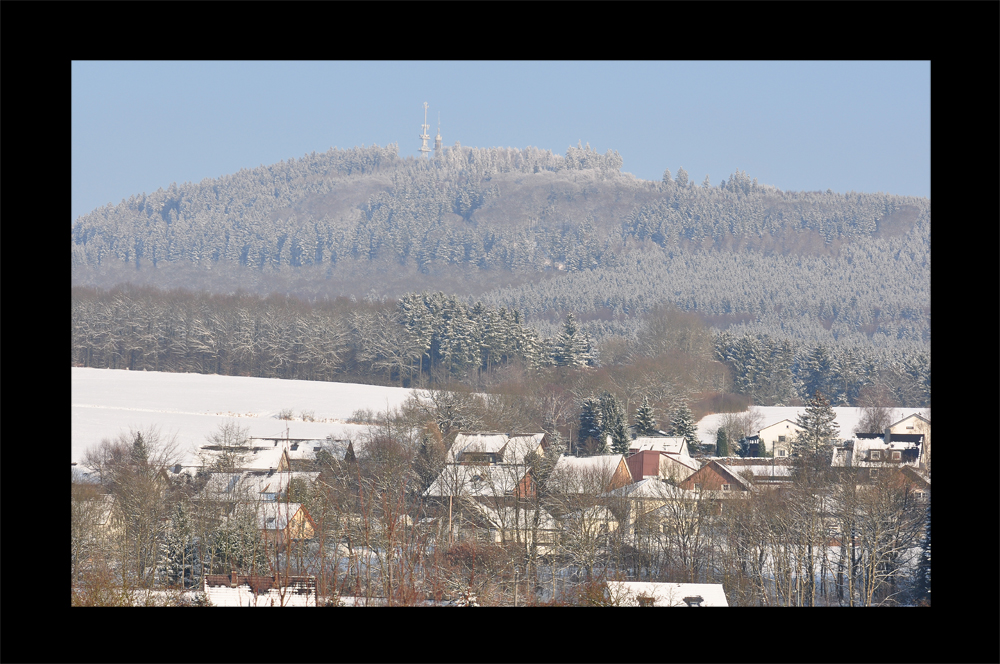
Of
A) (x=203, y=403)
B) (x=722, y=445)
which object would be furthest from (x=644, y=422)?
(x=203, y=403)

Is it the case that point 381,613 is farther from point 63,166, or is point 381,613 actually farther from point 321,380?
point 321,380

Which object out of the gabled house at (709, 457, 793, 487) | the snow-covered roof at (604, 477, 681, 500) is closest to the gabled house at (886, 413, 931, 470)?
the gabled house at (709, 457, 793, 487)

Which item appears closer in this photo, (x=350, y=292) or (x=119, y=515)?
(x=119, y=515)

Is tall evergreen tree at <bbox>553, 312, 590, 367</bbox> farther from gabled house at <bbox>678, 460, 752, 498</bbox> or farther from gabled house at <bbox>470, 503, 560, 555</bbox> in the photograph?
gabled house at <bbox>470, 503, 560, 555</bbox>

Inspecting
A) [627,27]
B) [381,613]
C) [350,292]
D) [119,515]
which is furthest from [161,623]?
[350,292]

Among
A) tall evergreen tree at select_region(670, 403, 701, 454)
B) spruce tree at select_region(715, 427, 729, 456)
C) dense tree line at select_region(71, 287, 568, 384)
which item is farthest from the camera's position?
dense tree line at select_region(71, 287, 568, 384)

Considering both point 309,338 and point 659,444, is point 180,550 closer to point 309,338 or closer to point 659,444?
point 659,444

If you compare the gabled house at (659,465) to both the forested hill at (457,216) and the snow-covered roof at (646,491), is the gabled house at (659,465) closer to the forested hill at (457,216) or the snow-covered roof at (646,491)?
the snow-covered roof at (646,491)
